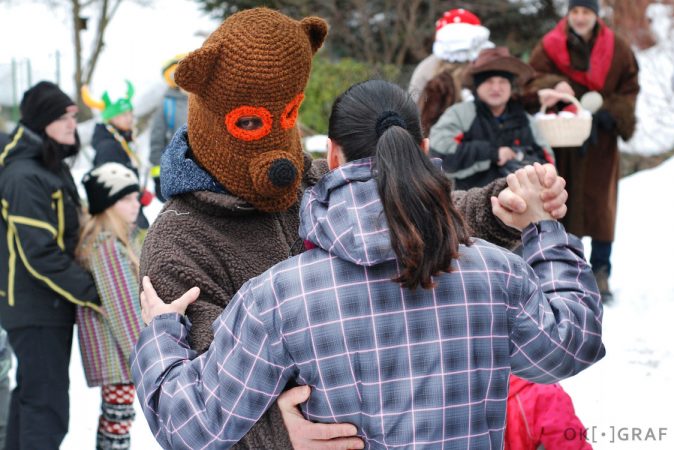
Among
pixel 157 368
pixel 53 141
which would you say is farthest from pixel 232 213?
pixel 53 141

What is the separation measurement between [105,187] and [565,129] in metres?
2.87

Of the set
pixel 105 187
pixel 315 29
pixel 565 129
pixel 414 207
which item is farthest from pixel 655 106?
pixel 414 207

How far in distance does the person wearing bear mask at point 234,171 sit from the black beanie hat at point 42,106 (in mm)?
2437

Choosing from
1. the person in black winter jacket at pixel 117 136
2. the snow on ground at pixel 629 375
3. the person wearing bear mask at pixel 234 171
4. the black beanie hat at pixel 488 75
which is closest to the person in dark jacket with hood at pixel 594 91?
the snow on ground at pixel 629 375

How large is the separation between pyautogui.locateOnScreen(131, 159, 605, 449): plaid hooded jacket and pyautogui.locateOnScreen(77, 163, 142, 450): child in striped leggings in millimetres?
2470

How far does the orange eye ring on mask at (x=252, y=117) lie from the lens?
2047 mm

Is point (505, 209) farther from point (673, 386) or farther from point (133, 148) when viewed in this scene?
point (133, 148)

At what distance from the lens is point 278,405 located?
1.79m

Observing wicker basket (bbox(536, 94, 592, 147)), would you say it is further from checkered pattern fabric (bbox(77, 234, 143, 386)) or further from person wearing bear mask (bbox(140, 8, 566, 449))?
person wearing bear mask (bbox(140, 8, 566, 449))

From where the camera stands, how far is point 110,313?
4.19 meters

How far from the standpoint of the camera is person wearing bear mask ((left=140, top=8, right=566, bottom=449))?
198 cm

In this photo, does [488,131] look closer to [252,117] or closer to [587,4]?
[587,4]

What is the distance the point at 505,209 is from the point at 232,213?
0.65m

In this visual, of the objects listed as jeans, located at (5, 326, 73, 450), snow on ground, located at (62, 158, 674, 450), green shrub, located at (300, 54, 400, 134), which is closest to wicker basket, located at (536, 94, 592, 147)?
snow on ground, located at (62, 158, 674, 450)
